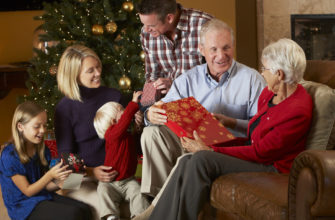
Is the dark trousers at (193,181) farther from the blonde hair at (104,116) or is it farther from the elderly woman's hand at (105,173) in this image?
the blonde hair at (104,116)

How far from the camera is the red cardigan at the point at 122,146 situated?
2739mm

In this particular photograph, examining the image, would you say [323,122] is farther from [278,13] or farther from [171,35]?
[278,13]

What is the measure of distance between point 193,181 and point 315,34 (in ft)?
10.3

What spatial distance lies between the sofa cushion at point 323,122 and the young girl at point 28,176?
1181mm

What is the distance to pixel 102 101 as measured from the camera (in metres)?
2.88

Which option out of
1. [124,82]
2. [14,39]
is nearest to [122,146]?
[124,82]

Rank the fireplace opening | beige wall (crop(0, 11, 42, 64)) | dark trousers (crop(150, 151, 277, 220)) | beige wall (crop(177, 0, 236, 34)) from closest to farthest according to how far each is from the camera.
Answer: dark trousers (crop(150, 151, 277, 220))
the fireplace opening
beige wall (crop(177, 0, 236, 34))
beige wall (crop(0, 11, 42, 64))

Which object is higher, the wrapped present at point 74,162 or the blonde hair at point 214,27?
the blonde hair at point 214,27

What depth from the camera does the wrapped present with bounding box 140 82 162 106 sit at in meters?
3.10

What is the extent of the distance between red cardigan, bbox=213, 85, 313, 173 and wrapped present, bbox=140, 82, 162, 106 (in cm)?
72

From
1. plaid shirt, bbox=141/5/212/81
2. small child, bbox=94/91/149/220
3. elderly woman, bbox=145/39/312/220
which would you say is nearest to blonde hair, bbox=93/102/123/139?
small child, bbox=94/91/149/220

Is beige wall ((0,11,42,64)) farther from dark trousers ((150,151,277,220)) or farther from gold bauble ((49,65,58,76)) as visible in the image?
dark trousers ((150,151,277,220))

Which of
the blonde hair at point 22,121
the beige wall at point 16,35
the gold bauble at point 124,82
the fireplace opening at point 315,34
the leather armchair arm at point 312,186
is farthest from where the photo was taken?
the beige wall at point 16,35

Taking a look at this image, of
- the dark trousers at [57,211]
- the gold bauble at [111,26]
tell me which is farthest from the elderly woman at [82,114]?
the gold bauble at [111,26]
